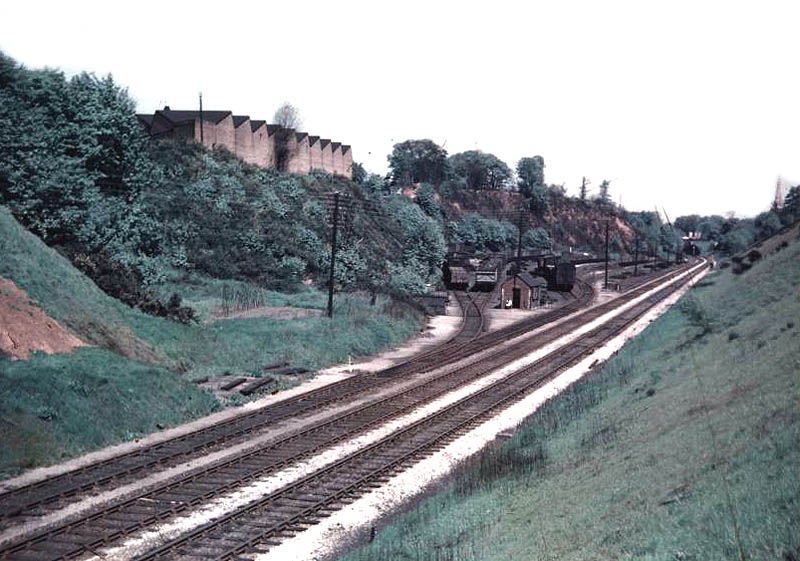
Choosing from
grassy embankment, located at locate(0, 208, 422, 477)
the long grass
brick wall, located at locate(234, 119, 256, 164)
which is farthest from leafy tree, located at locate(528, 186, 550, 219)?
the long grass

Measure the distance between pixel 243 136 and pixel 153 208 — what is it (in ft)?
71.3

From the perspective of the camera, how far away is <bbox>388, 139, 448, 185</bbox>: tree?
140 m

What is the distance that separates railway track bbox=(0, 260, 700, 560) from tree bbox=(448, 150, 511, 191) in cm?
13070

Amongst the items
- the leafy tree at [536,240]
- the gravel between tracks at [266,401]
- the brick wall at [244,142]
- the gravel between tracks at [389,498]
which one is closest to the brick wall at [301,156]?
the brick wall at [244,142]

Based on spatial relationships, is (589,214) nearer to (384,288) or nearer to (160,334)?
(384,288)

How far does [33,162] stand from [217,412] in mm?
Answer: 23306

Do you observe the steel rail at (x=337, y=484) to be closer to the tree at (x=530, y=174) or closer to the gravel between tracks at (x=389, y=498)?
the gravel between tracks at (x=389, y=498)

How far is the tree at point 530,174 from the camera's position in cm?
15550

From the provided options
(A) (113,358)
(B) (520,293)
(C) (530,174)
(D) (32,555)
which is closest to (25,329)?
(A) (113,358)

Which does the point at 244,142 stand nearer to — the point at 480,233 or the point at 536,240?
the point at 480,233

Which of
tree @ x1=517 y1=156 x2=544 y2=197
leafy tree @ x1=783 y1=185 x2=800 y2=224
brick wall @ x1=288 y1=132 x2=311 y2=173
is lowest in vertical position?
leafy tree @ x1=783 y1=185 x2=800 y2=224

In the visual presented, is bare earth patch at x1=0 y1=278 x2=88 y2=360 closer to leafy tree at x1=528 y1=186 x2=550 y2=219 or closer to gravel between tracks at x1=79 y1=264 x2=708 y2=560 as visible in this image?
gravel between tracks at x1=79 y1=264 x2=708 y2=560

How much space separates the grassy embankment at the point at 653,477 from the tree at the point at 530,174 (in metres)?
136

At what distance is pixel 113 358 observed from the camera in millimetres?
25156
